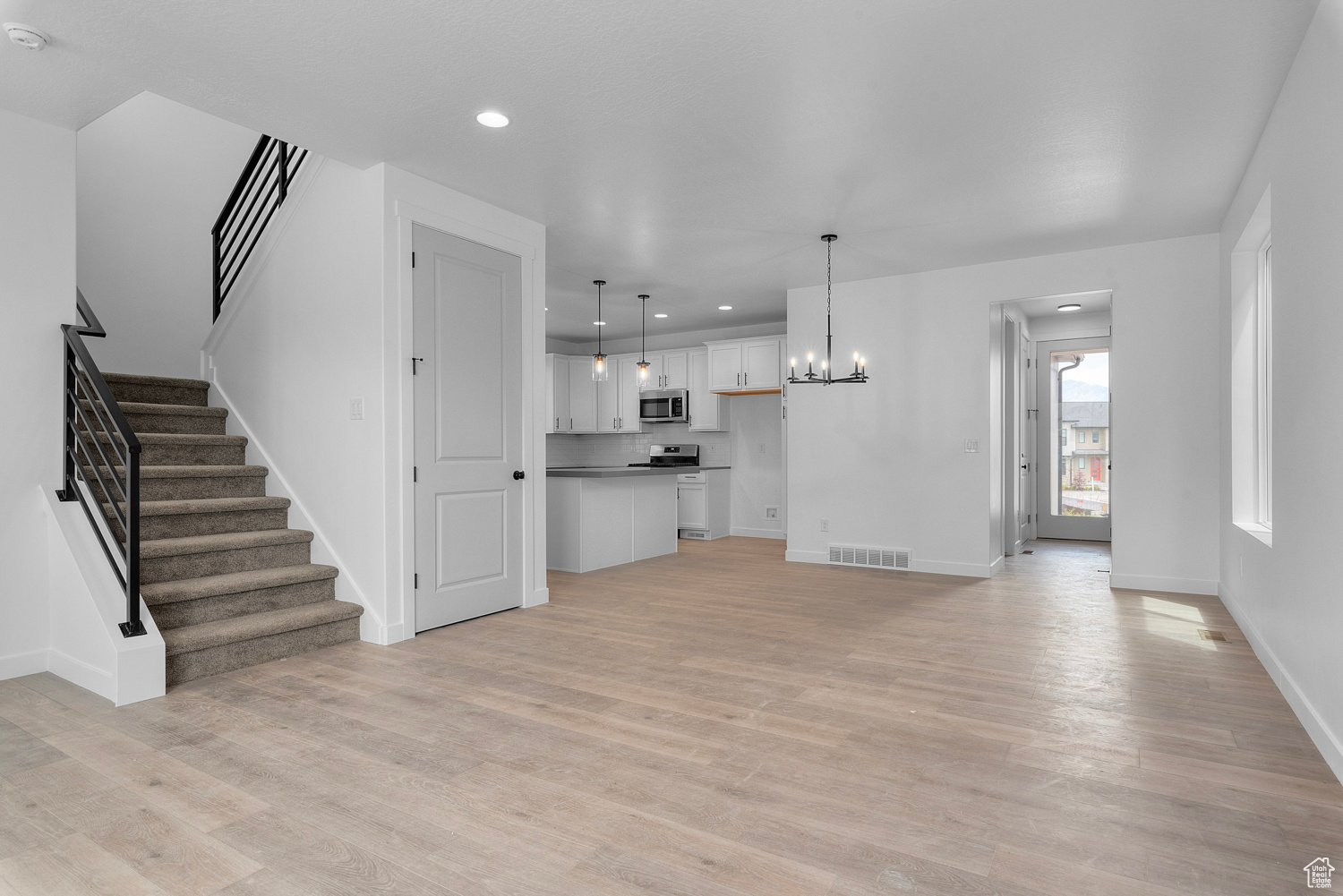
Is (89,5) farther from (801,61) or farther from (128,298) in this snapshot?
(128,298)

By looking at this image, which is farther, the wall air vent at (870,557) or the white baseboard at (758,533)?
the white baseboard at (758,533)

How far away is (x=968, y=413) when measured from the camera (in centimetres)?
615

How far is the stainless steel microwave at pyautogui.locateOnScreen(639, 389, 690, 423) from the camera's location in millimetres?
9305

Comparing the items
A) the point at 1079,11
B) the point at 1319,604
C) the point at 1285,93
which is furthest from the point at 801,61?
the point at 1319,604

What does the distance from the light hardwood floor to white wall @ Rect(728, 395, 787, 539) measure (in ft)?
16.5

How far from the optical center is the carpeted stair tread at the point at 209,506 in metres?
3.85

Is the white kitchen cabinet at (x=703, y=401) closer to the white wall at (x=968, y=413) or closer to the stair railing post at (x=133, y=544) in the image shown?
the white wall at (x=968, y=413)

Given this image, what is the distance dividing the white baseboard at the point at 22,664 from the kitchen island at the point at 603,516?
3251mm

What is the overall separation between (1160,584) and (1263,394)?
5.70 ft

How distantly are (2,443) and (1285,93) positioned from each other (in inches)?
228

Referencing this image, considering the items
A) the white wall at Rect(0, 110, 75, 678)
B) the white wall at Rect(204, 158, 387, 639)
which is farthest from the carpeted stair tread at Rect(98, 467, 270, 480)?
the white wall at Rect(0, 110, 75, 678)

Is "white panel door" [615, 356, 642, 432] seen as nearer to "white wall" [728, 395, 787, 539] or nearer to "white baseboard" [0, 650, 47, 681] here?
"white wall" [728, 395, 787, 539]

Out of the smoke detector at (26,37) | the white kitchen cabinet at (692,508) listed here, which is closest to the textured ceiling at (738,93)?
the smoke detector at (26,37)

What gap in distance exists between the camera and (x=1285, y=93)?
307 cm
